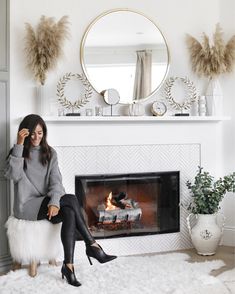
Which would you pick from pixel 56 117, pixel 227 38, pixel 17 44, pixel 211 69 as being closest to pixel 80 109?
pixel 56 117

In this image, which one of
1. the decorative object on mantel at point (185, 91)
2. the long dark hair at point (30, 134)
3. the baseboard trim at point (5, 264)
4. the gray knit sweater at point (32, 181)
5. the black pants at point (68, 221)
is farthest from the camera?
the decorative object on mantel at point (185, 91)

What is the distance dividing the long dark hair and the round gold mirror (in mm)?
630

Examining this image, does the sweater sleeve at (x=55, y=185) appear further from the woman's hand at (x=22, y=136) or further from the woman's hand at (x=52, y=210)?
the woman's hand at (x=22, y=136)

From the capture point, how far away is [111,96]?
12.8 feet

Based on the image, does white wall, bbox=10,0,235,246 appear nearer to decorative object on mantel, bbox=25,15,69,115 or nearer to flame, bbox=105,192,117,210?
decorative object on mantel, bbox=25,15,69,115

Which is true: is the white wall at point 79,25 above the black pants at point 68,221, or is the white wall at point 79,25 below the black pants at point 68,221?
above

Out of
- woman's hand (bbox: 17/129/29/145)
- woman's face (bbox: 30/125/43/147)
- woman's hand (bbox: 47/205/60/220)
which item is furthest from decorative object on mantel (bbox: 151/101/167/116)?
woman's hand (bbox: 47/205/60/220)

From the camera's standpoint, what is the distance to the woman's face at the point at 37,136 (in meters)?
3.50

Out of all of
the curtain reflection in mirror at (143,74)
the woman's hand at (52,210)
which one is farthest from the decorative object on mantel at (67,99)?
the woman's hand at (52,210)

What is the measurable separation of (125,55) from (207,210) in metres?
1.51

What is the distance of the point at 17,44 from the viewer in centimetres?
367

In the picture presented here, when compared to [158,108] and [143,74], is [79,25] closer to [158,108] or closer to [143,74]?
[143,74]

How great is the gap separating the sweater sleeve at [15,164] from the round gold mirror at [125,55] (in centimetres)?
92

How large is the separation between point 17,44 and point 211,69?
1.68m
